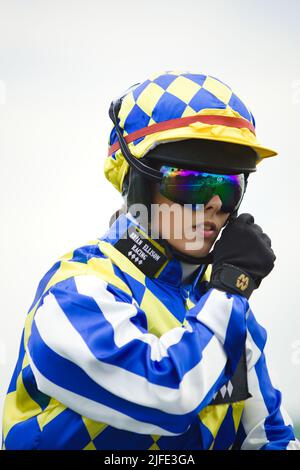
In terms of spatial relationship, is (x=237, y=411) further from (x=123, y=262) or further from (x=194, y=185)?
(x=194, y=185)

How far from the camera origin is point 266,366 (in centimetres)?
200

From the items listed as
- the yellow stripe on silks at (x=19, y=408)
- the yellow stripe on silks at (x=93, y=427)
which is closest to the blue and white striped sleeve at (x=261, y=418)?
the yellow stripe on silks at (x=93, y=427)

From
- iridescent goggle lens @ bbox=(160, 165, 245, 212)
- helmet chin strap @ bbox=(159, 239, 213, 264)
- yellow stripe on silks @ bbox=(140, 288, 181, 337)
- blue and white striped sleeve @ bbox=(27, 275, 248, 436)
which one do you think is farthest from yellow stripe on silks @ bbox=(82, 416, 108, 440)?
iridescent goggle lens @ bbox=(160, 165, 245, 212)

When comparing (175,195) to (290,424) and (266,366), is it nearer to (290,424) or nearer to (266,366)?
(266,366)

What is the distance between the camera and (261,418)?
1.93 metres

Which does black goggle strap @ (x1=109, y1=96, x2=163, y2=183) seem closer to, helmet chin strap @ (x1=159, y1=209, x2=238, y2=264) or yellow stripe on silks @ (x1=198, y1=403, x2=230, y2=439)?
helmet chin strap @ (x1=159, y1=209, x2=238, y2=264)

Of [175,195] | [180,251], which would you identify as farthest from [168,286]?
[175,195]

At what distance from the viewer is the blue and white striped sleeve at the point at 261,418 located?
1.91m

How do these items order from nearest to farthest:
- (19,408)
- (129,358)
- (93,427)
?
(129,358)
(93,427)
(19,408)

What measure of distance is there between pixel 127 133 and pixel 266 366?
2.84ft

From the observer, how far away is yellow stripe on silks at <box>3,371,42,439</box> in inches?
66.4

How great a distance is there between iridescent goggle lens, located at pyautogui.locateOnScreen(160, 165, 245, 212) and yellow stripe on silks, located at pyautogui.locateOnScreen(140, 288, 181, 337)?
29 centimetres

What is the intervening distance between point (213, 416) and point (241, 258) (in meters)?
0.47

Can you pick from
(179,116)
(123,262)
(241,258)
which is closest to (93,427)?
(123,262)
